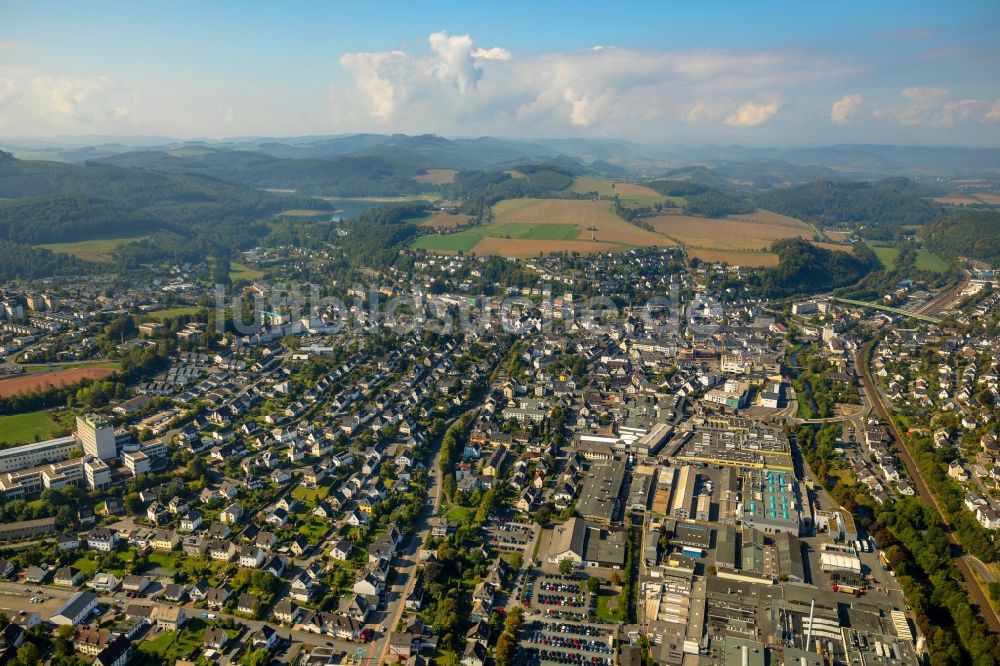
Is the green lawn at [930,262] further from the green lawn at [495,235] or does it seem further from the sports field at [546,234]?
the green lawn at [495,235]

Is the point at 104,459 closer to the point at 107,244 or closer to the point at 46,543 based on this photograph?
the point at 46,543

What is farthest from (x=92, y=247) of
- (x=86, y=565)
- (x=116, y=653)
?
(x=116, y=653)

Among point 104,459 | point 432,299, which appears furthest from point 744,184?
point 104,459

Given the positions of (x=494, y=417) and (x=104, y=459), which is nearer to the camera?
(x=104, y=459)

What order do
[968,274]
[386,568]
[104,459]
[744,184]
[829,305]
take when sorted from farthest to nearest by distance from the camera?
1. [744,184]
2. [968,274]
3. [829,305]
4. [104,459]
5. [386,568]

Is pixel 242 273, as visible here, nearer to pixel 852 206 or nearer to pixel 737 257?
pixel 737 257

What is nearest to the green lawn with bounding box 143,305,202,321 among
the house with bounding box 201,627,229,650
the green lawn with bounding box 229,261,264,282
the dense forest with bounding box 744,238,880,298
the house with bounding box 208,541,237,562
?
the green lawn with bounding box 229,261,264,282
